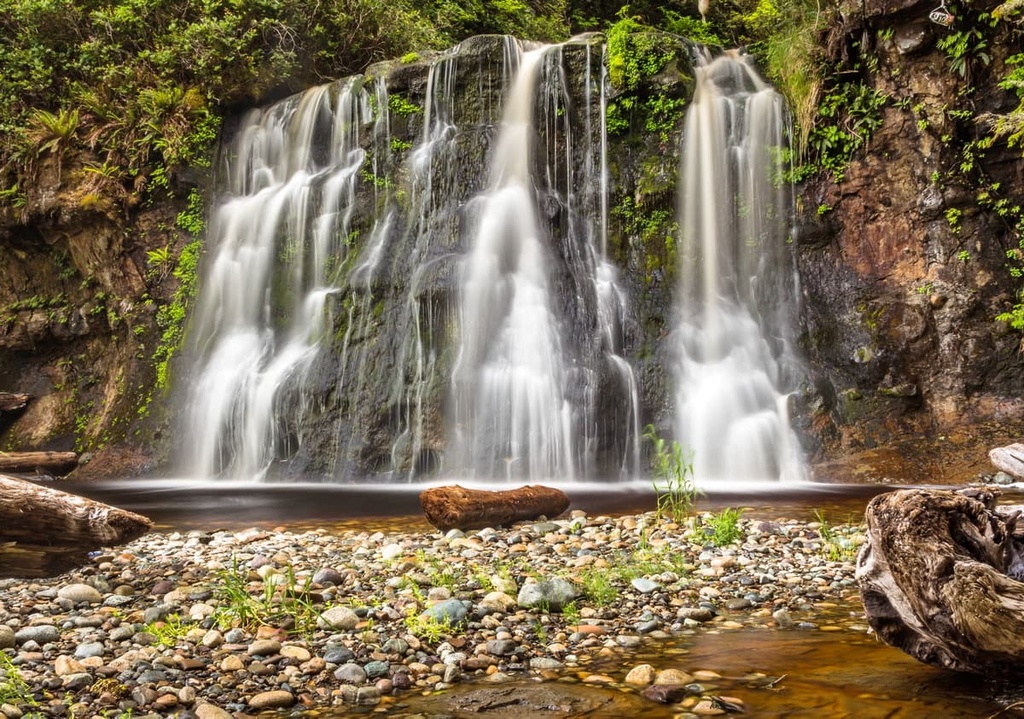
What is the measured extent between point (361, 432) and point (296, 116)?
766 cm

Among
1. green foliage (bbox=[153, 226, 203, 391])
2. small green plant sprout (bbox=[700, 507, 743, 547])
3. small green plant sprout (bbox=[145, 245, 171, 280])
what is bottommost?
small green plant sprout (bbox=[700, 507, 743, 547])

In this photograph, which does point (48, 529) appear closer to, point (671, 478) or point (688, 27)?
point (671, 478)

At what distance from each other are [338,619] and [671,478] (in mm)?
7365

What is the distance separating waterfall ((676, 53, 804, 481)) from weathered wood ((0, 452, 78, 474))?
36.0 feet

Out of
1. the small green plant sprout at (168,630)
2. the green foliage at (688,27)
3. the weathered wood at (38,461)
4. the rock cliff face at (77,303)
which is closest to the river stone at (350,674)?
the small green plant sprout at (168,630)

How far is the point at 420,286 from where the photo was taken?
42.6ft

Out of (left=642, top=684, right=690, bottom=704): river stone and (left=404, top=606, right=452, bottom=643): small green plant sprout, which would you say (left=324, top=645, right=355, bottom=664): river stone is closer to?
(left=404, top=606, right=452, bottom=643): small green plant sprout

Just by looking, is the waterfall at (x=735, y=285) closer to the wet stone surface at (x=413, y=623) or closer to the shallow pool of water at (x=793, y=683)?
the wet stone surface at (x=413, y=623)

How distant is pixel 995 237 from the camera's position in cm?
1162

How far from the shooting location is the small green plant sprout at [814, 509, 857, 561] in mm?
5383

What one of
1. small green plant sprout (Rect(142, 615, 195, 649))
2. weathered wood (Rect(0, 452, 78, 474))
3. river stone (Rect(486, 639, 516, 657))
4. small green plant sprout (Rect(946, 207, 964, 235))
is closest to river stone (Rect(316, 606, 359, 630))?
small green plant sprout (Rect(142, 615, 195, 649))

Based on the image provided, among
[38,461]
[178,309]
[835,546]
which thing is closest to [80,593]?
[835,546]

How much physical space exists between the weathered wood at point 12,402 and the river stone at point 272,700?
16.0 m

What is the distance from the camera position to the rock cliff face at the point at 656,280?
37.8ft
